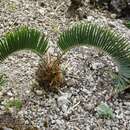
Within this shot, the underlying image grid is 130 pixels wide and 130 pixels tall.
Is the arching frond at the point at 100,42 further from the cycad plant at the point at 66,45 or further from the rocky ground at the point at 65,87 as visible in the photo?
the rocky ground at the point at 65,87

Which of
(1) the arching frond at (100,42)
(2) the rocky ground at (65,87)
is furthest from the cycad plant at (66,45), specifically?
(2) the rocky ground at (65,87)

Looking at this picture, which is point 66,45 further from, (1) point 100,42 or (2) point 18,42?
(2) point 18,42

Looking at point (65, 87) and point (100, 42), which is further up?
point (100, 42)

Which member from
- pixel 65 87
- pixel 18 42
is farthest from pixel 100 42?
pixel 18 42

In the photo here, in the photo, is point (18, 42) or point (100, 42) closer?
point (18, 42)

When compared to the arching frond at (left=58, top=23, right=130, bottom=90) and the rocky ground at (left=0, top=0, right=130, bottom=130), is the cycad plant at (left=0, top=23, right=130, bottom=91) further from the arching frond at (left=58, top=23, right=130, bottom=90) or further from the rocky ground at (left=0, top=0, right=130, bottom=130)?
the rocky ground at (left=0, top=0, right=130, bottom=130)

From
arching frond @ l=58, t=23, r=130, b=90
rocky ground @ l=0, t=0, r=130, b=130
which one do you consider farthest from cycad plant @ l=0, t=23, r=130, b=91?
rocky ground @ l=0, t=0, r=130, b=130
